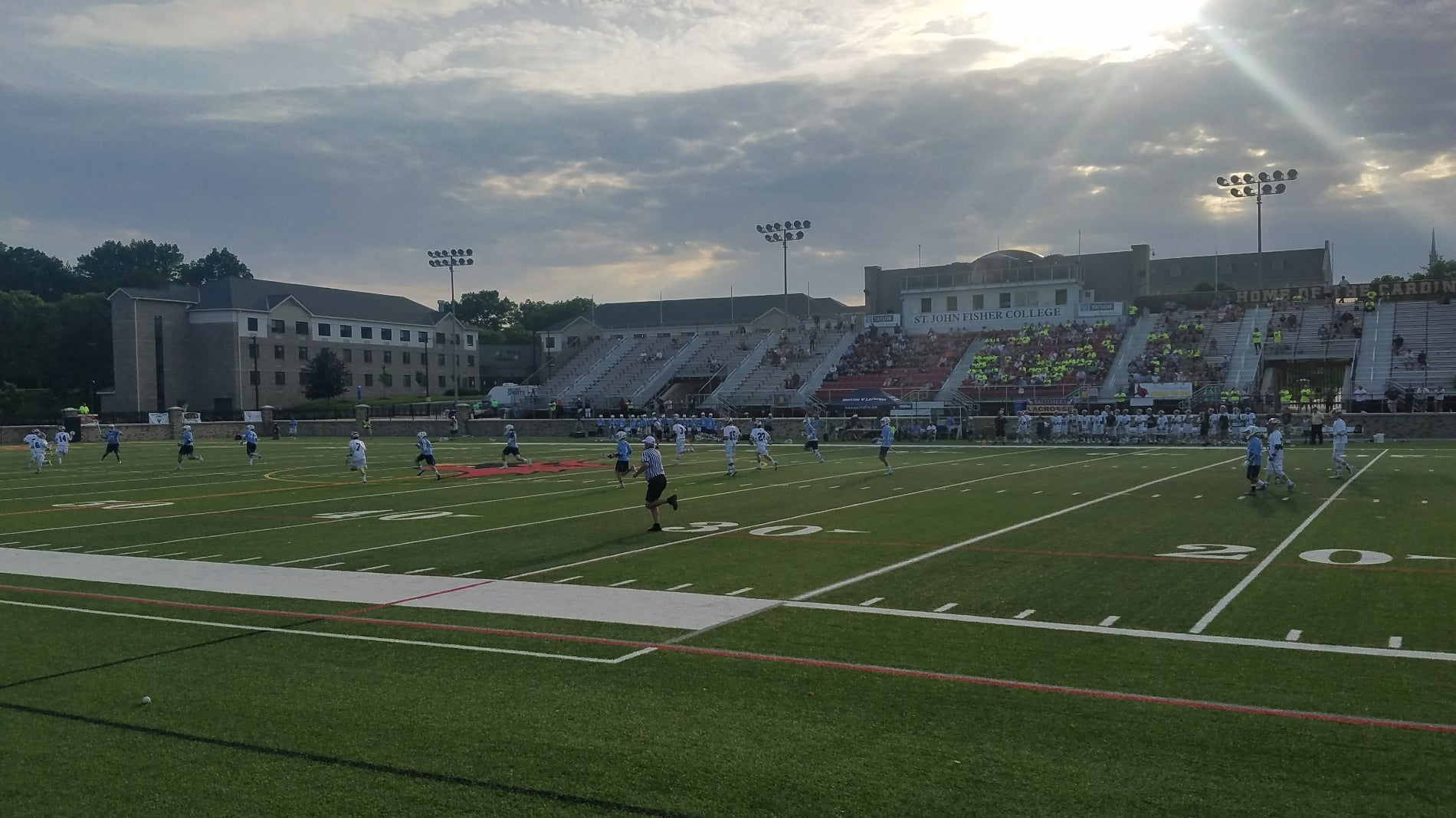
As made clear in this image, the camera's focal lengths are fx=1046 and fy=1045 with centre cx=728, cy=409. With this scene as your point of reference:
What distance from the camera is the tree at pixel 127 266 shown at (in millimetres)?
123000

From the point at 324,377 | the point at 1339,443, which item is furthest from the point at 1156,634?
the point at 324,377

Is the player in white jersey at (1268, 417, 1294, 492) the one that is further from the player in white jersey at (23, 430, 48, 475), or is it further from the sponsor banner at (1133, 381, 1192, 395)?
Result: the player in white jersey at (23, 430, 48, 475)

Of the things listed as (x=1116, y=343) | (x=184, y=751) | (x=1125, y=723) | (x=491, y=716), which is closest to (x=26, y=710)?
(x=184, y=751)

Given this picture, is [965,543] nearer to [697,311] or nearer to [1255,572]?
[1255,572]

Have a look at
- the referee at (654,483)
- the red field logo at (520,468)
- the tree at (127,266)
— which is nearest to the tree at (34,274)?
the tree at (127,266)

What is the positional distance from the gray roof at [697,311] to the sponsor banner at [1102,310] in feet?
127

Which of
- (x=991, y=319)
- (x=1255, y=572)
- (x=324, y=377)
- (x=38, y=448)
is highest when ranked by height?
(x=991, y=319)

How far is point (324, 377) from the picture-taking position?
84938 mm

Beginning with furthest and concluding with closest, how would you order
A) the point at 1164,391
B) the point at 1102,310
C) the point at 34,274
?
1. the point at 34,274
2. the point at 1102,310
3. the point at 1164,391

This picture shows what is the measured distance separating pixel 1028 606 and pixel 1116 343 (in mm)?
50112

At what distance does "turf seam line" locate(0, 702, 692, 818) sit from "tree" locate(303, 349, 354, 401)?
269 ft

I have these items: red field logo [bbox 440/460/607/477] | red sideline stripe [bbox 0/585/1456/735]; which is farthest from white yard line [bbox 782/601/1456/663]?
red field logo [bbox 440/460/607/477]

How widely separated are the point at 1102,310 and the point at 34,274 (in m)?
119

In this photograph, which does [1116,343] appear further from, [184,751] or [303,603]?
[184,751]
